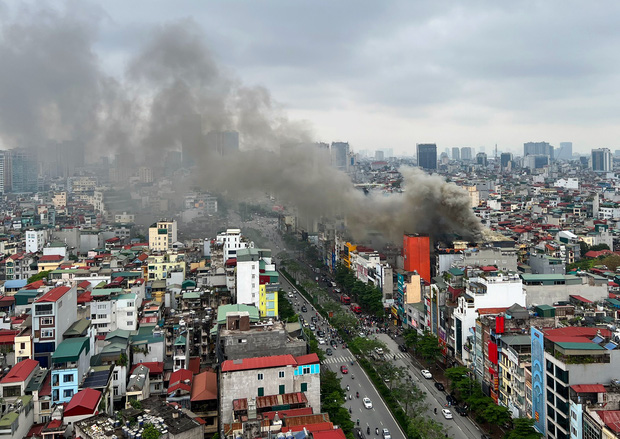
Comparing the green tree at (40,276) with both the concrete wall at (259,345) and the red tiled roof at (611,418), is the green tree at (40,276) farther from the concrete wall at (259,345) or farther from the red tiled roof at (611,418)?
the red tiled roof at (611,418)

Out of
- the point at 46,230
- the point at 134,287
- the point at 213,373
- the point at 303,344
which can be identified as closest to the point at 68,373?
the point at 213,373

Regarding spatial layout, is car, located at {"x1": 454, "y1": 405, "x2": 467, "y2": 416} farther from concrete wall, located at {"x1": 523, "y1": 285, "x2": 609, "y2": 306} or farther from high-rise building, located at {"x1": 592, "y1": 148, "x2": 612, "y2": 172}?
high-rise building, located at {"x1": 592, "y1": 148, "x2": 612, "y2": 172}

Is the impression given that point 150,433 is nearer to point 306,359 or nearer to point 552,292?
point 306,359

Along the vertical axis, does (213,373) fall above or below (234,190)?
below

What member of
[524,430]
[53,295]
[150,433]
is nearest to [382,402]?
[524,430]

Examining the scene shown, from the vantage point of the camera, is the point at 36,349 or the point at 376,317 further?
the point at 376,317

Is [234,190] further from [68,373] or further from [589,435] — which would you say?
[589,435]

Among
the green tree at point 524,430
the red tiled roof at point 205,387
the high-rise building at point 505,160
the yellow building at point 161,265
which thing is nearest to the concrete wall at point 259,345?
the red tiled roof at point 205,387

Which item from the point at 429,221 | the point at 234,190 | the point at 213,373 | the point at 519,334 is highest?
the point at 234,190
